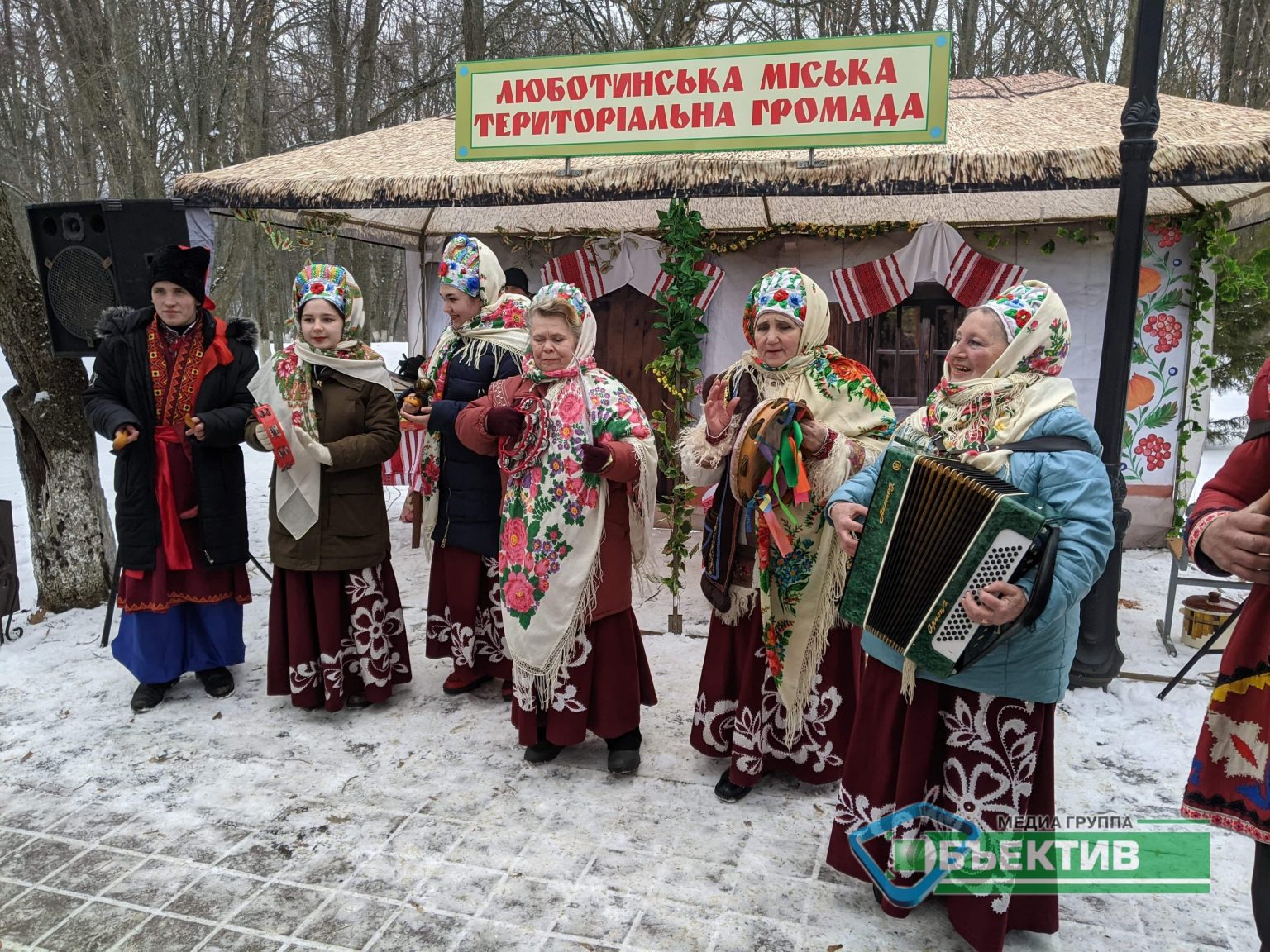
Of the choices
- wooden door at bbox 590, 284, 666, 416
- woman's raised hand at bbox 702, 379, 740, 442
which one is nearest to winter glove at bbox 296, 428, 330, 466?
woman's raised hand at bbox 702, 379, 740, 442

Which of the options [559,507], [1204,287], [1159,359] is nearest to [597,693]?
[559,507]

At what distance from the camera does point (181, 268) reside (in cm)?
380

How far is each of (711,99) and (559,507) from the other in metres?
2.81

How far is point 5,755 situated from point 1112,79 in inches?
669

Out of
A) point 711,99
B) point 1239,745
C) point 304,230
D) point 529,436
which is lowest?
point 1239,745

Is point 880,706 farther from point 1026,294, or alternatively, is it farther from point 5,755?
point 5,755

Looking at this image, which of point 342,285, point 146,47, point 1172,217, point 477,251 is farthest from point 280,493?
point 146,47

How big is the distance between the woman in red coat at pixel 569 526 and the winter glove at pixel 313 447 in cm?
64

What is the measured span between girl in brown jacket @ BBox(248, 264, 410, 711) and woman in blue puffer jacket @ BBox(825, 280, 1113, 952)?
2.26 meters

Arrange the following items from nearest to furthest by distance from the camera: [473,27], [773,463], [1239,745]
→ [1239,745]
[773,463]
[473,27]

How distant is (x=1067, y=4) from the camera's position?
13.9 metres

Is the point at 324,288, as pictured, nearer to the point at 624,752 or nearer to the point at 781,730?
the point at 624,752

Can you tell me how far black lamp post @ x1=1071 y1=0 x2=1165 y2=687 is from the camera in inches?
154

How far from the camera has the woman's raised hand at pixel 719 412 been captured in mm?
3080
